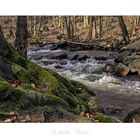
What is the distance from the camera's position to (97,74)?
35.0 feet

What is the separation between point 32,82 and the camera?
10656 millimetres

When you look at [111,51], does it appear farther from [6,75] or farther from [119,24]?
[6,75]

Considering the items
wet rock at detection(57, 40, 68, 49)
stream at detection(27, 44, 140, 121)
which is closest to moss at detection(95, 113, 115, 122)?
stream at detection(27, 44, 140, 121)

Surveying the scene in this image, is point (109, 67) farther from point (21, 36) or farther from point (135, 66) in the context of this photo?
point (21, 36)

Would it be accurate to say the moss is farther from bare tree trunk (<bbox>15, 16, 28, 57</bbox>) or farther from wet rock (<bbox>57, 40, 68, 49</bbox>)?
bare tree trunk (<bbox>15, 16, 28, 57</bbox>)

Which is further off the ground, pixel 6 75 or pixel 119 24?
pixel 119 24

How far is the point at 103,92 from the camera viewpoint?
34.8ft

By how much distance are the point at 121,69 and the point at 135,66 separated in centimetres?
18

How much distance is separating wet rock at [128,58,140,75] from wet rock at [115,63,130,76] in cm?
5

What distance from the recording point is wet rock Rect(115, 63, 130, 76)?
34.7 ft

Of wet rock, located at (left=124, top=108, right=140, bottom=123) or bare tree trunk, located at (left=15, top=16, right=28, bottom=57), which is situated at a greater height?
bare tree trunk, located at (left=15, top=16, right=28, bottom=57)
